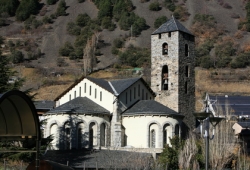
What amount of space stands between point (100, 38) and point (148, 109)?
80975 millimetres

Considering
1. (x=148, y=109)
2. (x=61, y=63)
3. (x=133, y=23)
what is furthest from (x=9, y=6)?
(x=148, y=109)

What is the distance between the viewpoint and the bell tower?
5312 centimetres

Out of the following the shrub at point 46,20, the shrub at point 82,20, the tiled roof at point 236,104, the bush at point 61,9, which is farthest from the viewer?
the bush at point 61,9

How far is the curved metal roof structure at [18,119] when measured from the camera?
1380cm

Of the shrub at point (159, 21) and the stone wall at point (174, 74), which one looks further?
the shrub at point (159, 21)

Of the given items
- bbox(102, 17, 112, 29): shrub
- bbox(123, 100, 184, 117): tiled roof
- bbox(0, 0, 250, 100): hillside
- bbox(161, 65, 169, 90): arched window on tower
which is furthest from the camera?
bbox(102, 17, 112, 29): shrub

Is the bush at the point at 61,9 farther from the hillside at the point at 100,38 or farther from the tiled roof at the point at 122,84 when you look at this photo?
the tiled roof at the point at 122,84

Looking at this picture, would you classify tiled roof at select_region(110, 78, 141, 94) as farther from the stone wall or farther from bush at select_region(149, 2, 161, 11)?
bush at select_region(149, 2, 161, 11)

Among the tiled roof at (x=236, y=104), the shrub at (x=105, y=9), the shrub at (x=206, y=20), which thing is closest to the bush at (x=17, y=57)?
the shrub at (x=105, y=9)

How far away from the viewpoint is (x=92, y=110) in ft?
156

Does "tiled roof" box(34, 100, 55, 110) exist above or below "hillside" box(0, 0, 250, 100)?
below

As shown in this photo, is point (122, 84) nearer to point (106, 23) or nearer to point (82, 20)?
point (106, 23)

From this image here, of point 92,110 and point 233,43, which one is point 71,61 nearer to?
point 233,43

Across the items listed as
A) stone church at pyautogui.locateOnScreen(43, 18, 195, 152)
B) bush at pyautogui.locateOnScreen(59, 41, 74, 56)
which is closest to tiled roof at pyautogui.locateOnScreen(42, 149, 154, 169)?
stone church at pyautogui.locateOnScreen(43, 18, 195, 152)
